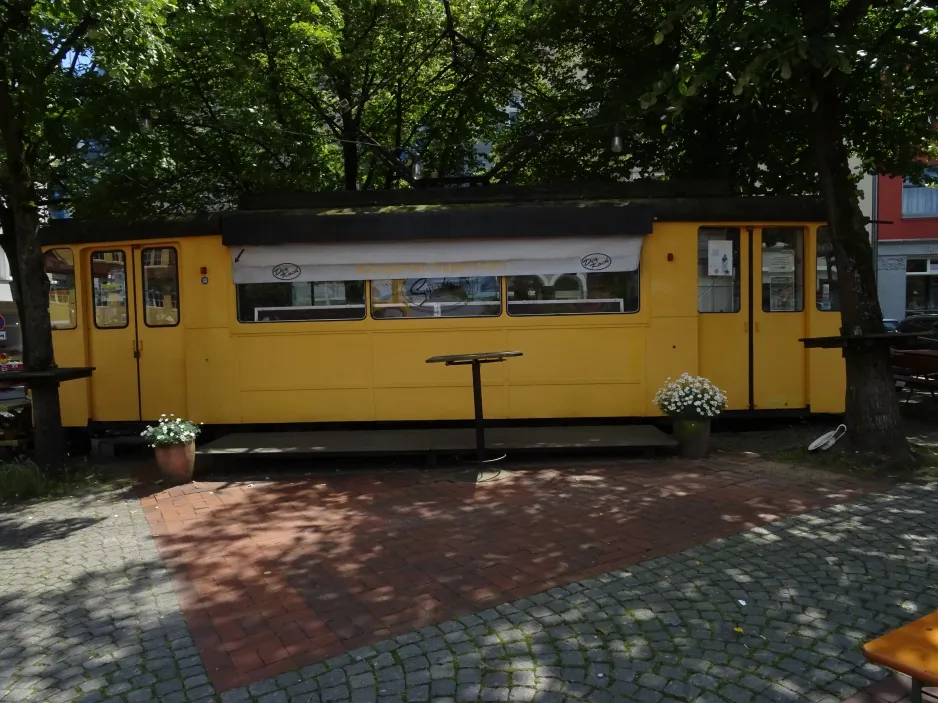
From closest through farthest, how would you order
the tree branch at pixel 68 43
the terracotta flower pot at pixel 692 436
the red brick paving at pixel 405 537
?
1. the red brick paving at pixel 405 537
2. the tree branch at pixel 68 43
3. the terracotta flower pot at pixel 692 436

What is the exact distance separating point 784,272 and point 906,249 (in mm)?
22785

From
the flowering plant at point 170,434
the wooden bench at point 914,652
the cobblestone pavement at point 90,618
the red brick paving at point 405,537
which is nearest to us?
the wooden bench at point 914,652

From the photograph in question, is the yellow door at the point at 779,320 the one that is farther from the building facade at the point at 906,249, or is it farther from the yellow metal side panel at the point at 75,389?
the building facade at the point at 906,249

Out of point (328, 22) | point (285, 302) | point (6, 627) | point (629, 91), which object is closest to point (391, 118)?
point (328, 22)

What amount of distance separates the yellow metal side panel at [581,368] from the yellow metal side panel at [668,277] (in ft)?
1.29

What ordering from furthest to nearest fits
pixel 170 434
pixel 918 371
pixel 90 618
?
pixel 918 371 → pixel 170 434 → pixel 90 618

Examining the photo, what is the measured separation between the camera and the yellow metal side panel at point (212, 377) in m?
8.13

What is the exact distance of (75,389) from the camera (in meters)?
8.38

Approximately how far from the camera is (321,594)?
4.37m

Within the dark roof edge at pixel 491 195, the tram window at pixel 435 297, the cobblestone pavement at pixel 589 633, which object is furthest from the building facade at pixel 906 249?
the cobblestone pavement at pixel 589 633

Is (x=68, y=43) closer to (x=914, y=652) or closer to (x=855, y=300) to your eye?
(x=855, y=300)

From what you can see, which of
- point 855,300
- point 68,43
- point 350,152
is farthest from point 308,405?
point 350,152

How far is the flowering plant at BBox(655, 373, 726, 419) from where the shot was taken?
7.21 metres

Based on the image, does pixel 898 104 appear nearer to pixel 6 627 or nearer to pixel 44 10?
pixel 44 10
